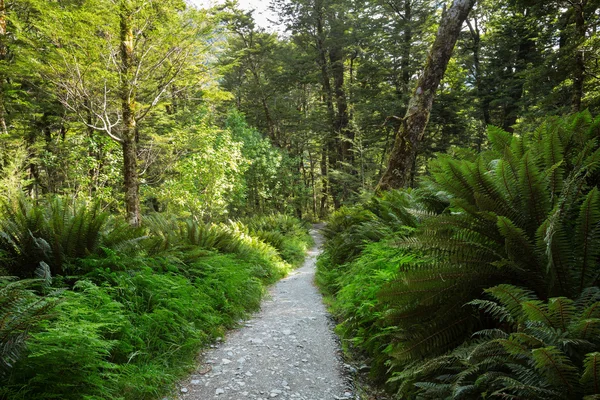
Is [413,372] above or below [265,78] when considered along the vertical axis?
below

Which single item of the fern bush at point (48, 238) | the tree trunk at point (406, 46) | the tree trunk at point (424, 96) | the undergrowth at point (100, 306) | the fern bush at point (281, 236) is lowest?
the fern bush at point (281, 236)

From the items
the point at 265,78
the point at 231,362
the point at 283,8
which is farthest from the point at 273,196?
the point at 231,362

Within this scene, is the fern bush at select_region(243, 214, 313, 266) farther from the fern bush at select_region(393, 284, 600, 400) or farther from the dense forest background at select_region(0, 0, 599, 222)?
the fern bush at select_region(393, 284, 600, 400)

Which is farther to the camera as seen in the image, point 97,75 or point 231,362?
point 97,75

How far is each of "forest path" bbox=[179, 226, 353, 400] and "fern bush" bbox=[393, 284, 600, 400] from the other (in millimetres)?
1236

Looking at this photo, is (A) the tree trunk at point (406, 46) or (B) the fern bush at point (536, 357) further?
(A) the tree trunk at point (406, 46)

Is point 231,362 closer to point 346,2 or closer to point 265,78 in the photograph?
point 346,2

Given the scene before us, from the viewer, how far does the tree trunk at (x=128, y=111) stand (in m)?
6.65

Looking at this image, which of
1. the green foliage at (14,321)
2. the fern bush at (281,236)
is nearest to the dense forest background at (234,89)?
the fern bush at (281,236)

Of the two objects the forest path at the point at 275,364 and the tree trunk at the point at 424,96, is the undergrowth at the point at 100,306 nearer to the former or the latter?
the forest path at the point at 275,364

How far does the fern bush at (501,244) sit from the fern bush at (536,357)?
20cm

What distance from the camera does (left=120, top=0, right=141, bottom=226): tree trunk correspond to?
6.65m

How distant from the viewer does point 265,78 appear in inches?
986

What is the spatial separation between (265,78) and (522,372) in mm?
25981
